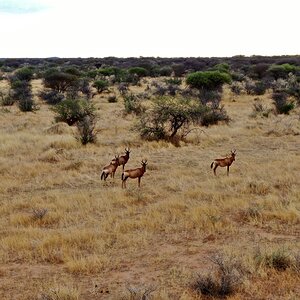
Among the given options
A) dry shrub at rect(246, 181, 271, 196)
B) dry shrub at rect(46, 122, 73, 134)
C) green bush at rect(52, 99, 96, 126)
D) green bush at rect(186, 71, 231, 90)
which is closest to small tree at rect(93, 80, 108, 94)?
green bush at rect(186, 71, 231, 90)

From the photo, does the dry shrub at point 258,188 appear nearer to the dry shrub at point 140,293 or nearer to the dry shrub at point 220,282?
the dry shrub at point 220,282

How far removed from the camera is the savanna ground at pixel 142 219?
7020mm

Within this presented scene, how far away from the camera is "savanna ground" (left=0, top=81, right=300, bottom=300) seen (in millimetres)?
7020

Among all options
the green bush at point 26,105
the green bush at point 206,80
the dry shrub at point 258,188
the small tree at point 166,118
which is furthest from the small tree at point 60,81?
the dry shrub at point 258,188

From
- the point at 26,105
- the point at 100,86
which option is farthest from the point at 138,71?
the point at 26,105

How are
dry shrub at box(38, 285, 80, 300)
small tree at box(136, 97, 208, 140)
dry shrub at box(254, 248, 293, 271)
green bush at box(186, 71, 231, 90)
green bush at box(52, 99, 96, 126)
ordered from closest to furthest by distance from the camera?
dry shrub at box(38, 285, 80, 300) < dry shrub at box(254, 248, 293, 271) < small tree at box(136, 97, 208, 140) < green bush at box(52, 99, 96, 126) < green bush at box(186, 71, 231, 90)

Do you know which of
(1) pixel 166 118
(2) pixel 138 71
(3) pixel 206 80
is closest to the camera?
(1) pixel 166 118

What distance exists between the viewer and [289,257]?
7.40 meters

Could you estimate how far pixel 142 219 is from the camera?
384 inches

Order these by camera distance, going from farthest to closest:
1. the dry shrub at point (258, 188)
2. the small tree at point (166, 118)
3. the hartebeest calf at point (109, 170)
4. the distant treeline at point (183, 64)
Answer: the distant treeline at point (183, 64) < the small tree at point (166, 118) < the hartebeest calf at point (109, 170) < the dry shrub at point (258, 188)

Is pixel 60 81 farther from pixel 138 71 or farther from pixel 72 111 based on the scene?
pixel 138 71

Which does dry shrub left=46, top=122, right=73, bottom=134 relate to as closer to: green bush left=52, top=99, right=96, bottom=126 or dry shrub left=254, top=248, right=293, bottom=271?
green bush left=52, top=99, right=96, bottom=126

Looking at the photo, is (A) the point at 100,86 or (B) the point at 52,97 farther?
(A) the point at 100,86

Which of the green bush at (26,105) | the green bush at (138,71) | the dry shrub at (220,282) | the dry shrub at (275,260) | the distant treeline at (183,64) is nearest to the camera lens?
the dry shrub at (220,282)
